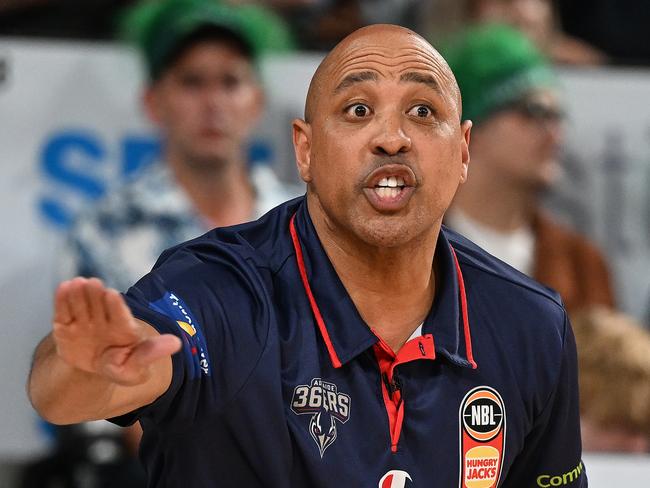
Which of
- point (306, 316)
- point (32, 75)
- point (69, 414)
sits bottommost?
point (69, 414)

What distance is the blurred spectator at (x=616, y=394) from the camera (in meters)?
4.26

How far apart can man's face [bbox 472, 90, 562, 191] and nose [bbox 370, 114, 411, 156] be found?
8.40 feet

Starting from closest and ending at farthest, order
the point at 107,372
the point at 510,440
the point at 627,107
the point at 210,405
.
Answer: the point at 107,372 < the point at 210,405 < the point at 510,440 < the point at 627,107

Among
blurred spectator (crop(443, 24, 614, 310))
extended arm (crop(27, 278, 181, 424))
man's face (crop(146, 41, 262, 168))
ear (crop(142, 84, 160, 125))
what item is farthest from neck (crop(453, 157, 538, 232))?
extended arm (crop(27, 278, 181, 424))

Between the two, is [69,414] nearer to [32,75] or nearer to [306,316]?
[306,316]

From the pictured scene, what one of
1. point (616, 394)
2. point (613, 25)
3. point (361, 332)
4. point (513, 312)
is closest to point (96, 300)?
point (361, 332)

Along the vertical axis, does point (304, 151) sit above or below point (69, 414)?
above

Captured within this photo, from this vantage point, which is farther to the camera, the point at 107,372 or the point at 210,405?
the point at 210,405

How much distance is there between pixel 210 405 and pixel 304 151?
630 millimetres

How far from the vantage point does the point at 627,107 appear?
5.23m

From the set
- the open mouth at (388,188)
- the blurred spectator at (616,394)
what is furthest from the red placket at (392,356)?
the blurred spectator at (616,394)

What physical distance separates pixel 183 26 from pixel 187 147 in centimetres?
44

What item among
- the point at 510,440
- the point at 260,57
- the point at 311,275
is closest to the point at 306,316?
the point at 311,275

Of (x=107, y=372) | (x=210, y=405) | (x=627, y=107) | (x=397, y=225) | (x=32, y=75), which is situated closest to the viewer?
(x=107, y=372)
